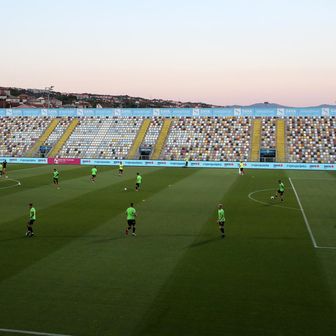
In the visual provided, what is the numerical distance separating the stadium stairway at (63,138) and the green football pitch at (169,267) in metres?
36.8

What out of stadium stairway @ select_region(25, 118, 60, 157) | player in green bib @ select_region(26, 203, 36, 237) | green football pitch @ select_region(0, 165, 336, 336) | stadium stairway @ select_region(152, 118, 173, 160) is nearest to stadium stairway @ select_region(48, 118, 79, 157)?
stadium stairway @ select_region(25, 118, 60, 157)

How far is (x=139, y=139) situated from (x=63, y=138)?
12.6 meters

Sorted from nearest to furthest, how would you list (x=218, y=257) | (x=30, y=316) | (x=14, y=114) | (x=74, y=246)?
(x=30, y=316)
(x=218, y=257)
(x=74, y=246)
(x=14, y=114)

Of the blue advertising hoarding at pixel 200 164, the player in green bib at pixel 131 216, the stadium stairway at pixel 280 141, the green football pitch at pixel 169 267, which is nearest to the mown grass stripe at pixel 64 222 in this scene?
the green football pitch at pixel 169 267

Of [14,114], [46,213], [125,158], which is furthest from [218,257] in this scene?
[14,114]

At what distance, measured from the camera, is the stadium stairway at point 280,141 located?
195ft

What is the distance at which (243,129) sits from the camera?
66.3m

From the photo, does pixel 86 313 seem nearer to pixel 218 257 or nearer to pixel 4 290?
pixel 4 290

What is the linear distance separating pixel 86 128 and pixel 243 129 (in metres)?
25.7

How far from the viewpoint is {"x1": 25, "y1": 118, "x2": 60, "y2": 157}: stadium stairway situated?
6706 cm

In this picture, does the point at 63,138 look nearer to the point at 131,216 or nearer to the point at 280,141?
the point at 280,141

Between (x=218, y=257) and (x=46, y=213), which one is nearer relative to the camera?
(x=218, y=257)

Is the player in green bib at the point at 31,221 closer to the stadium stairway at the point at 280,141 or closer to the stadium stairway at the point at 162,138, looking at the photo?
the stadium stairway at the point at 162,138

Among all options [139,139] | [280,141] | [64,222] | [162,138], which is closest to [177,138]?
[162,138]
